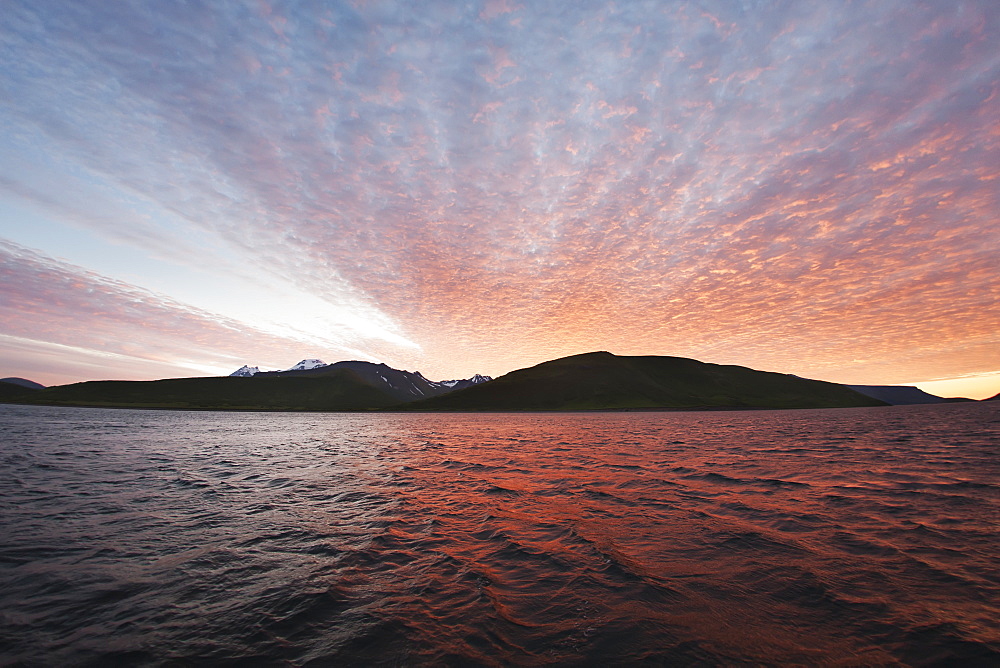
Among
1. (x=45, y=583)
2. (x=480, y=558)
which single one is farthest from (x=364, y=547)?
(x=45, y=583)

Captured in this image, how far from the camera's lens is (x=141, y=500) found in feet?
58.6

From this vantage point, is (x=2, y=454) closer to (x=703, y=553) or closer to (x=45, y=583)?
(x=45, y=583)

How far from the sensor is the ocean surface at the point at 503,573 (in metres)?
6.82

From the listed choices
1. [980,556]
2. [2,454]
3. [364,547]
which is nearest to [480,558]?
[364,547]

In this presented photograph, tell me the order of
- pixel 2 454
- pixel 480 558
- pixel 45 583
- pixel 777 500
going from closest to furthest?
pixel 45 583 < pixel 480 558 < pixel 777 500 < pixel 2 454

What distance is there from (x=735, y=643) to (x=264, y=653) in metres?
8.00

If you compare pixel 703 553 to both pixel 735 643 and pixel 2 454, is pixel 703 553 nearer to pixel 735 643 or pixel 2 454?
pixel 735 643

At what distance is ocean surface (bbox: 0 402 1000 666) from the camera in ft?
22.4

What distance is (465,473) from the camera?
26859mm

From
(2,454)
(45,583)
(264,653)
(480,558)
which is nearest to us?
(264,653)

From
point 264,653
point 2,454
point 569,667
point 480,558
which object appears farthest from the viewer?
point 2,454

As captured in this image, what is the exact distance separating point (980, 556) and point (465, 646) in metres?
14.0

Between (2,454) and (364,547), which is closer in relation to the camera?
(364,547)

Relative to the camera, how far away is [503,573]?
10.3m
